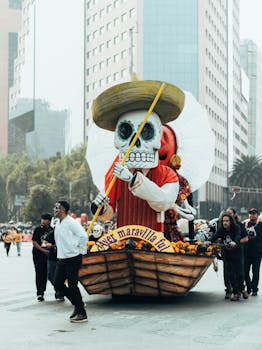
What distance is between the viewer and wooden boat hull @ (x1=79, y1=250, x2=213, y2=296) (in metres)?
10.1

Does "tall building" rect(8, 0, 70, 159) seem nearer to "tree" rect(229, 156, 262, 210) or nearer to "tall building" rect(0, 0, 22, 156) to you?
"tall building" rect(0, 0, 22, 156)

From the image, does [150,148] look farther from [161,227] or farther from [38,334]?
[38,334]

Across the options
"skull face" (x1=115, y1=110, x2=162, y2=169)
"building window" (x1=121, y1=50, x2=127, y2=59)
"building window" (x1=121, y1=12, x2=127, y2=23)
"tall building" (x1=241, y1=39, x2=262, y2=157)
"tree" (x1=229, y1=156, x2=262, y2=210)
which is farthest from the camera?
"tall building" (x1=241, y1=39, x2=262, y2=157)

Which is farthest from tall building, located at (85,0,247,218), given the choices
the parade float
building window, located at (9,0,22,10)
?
the parade float

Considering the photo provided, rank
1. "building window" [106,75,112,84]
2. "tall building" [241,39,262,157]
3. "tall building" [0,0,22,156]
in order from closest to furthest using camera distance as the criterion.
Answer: "building window" [106,75,112,84], "tall building" [0,0,22,156], "tall building" [241,39,262,157]

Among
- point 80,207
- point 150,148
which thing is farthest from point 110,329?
point 80,207

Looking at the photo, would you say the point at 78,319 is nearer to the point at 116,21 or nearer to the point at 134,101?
the point at 134,101

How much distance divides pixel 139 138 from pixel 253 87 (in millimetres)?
135194

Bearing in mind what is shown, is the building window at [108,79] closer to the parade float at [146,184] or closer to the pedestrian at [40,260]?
the parade float at [146,184]

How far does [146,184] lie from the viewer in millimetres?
10445

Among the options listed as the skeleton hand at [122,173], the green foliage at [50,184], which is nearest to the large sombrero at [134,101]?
the skeleton hand at [122,173]

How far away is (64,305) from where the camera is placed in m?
11.0

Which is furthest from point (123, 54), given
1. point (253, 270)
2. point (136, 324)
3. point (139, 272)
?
point (136, 324)

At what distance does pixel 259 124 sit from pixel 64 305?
5546 inches
